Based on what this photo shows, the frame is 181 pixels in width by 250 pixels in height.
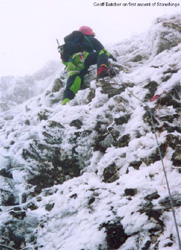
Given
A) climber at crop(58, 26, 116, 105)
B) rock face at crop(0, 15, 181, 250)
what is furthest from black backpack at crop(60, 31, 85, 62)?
rock face at crop(0, 15, 181, 250)

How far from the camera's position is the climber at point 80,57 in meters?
6.38

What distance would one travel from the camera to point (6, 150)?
16.4 feet

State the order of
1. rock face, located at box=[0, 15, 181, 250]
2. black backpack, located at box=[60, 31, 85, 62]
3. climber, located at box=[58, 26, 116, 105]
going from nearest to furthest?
rock face, located at box=[0, 15, 181, 250] < climber, located at box=[58, 26, 116, 105] < black backpack, located at box=[60, 31, 85, 62]

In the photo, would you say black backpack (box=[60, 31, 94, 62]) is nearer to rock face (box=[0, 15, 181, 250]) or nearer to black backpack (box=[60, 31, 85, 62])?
black backpack (box=[60, 31, 85, 62])

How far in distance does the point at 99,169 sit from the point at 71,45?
4.59 meters

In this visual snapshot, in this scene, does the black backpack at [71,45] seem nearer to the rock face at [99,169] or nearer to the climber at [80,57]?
the climber at [80,57]

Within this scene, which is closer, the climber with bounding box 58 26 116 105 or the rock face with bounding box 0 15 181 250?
the rock face with bounding box 0 15 181 250

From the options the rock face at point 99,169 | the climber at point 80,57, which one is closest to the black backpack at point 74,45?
the climber at point 80,57

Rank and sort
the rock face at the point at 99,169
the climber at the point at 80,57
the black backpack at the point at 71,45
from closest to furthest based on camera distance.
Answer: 1. the rock face at the point at 99,169
2. the climber at the point at 80,57
3. the black backpack at the point at 71,45

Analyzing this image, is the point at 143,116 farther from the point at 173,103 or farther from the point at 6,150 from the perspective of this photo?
the point at 6,150

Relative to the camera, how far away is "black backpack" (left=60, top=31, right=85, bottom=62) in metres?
6.98

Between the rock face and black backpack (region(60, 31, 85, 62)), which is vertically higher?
black backpack (region(60, 31, 85, 62))

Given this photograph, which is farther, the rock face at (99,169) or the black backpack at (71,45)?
the black backpack at (71,45)

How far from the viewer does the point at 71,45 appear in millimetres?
6984
